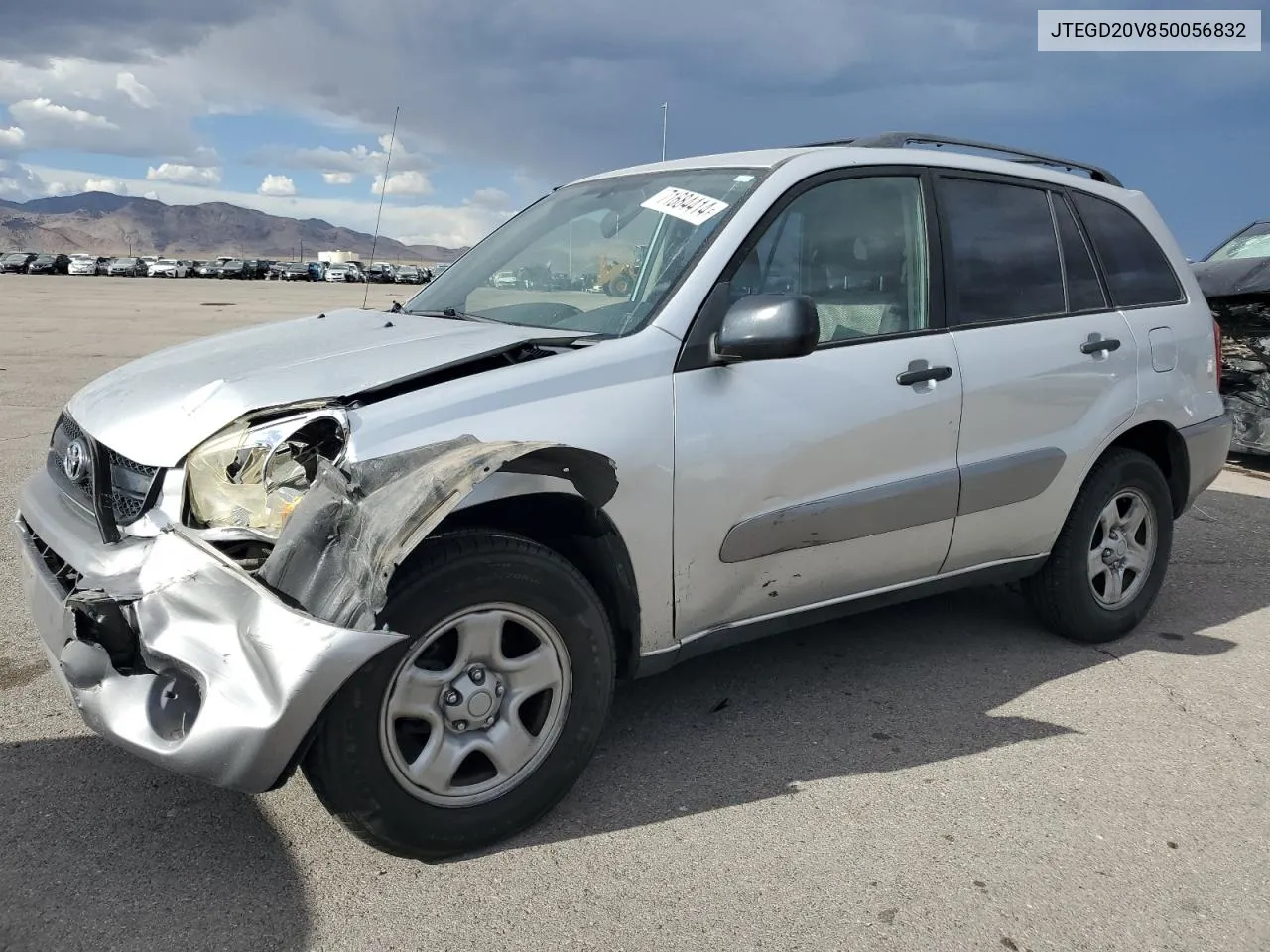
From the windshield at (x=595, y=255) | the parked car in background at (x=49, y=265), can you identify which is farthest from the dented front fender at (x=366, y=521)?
the parked car in background at (x=49, y=265)

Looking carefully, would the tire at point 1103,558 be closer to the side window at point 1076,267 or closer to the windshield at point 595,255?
the side window at point 1076,267

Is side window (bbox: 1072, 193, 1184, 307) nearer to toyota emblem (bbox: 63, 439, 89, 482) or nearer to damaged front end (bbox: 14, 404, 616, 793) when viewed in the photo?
damaged front end (bbox: 14, 404, 616, 793)

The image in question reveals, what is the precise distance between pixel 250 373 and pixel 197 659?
2.80 feet

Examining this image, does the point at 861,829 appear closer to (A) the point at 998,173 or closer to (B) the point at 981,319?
(B) the point at 981,319

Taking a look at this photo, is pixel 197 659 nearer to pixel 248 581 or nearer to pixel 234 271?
pixel 248 581

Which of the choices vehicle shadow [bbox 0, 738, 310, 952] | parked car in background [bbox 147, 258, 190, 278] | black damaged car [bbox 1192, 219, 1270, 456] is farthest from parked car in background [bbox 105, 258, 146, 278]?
vehicle shadow [bbox 0, 738, 310, 952]

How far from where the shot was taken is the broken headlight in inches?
99.0

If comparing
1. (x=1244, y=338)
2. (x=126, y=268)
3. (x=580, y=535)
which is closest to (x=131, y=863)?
(x=580, y=535)

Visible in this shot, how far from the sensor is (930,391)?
3.44 metres

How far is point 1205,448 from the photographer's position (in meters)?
4.46

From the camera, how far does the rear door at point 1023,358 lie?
3639 millimetres

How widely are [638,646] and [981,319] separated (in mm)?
1765

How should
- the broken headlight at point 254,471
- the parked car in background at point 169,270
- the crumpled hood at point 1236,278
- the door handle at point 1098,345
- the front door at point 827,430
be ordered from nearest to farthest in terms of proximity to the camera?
the broken headlight at point 254,471 < the front door at point 827,430 < the door handle at point 1098,345 < the crumpled hood at point 1236,278 < the parked car in background at point 169,270

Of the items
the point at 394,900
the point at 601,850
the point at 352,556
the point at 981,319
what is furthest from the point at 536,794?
the point at 981,319
